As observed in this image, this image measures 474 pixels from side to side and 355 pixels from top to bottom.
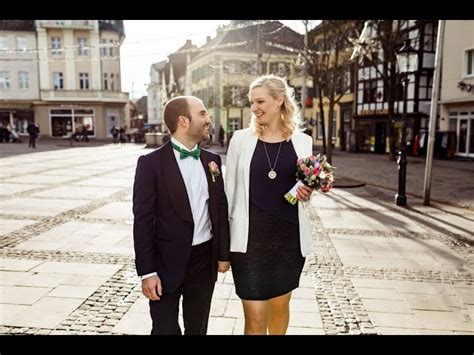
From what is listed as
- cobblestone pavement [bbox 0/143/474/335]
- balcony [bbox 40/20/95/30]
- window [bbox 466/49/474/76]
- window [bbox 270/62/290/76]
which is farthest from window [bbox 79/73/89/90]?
cobblestone pavement [bbox 0/143/474/335]

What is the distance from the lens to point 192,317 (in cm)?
270

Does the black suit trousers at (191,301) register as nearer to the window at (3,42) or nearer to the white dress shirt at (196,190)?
the white dress shirt at (196,190)

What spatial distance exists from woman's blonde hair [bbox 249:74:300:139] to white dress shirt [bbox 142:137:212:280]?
0.49 m

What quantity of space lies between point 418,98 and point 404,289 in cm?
2428

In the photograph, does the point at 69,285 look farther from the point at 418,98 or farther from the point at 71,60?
the point at 71,60

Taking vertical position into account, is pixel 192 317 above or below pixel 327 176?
below

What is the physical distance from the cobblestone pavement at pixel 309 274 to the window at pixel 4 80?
137 ft

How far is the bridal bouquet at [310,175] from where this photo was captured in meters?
2.63

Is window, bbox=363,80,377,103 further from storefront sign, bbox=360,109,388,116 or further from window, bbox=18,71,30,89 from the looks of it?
window, bbox=18,71,30,89

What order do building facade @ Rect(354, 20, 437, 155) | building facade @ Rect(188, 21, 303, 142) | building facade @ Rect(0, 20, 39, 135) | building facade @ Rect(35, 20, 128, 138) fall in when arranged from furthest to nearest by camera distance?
building facade @ Rect(35, 20, 128, 138) < building facade @ Rect(0, 20, 39, 135) < building facade @ Rect(188, 21, 303, 142) < building facade @ Rect(354, 20, 437, 155)

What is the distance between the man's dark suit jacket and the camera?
8.07 feet

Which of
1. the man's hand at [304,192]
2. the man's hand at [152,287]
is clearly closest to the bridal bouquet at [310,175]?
the man's hand at [304,192]

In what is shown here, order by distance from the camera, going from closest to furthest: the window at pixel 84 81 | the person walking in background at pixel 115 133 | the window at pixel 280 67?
the person walking in background at pixel 115 133
the window at pixel 280 67
the window at pixel 84 81
